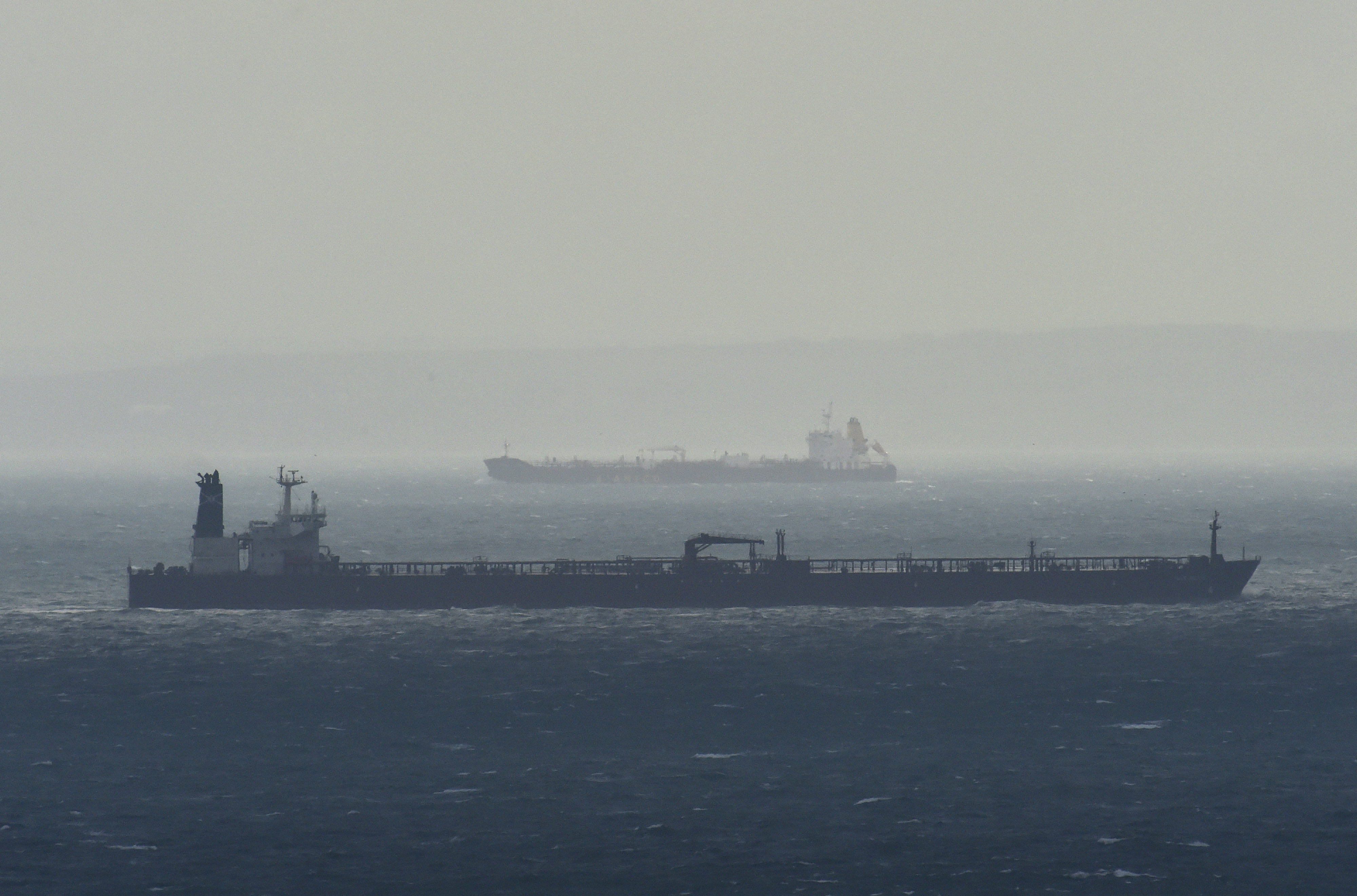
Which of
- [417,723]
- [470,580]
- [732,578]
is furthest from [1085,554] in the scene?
[417,723]

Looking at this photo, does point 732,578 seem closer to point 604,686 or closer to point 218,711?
point 604,686

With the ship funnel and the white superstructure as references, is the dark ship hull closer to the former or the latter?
the white superstructure

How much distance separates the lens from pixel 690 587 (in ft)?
325

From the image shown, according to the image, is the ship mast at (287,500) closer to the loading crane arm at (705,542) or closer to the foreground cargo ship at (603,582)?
the foreground cargo ship at (603,582)

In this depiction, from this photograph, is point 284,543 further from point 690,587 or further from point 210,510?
point 690,587

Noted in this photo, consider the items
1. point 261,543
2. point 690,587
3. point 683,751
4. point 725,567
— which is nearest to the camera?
point 683,751

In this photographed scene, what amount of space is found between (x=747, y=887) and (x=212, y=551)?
61.6m

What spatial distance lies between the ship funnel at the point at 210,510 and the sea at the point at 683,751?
16.3ft

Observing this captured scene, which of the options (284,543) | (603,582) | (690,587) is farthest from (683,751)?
(284,543)

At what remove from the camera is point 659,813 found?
51.0 m

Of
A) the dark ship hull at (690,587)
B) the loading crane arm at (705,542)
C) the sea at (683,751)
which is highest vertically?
the loading crane arm at (705,542)

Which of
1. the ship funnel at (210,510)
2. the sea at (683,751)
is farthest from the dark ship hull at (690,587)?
the ship funnel at (210,510)

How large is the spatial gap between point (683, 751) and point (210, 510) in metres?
47.0

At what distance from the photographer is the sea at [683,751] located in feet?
151
